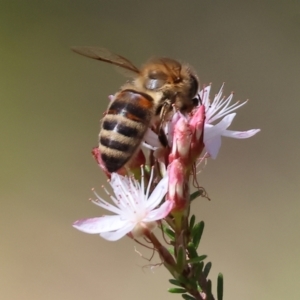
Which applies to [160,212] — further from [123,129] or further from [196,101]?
[196,101]

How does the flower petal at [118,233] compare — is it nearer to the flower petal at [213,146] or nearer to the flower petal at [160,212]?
the flower petal at [160,212]

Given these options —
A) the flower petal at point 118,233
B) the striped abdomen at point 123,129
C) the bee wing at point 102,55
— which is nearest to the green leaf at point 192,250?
the flower petal at point 118,233

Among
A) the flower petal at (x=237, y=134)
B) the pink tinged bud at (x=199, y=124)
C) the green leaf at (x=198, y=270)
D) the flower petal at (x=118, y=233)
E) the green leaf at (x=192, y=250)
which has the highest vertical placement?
the flower petal at (x=237, y=134)

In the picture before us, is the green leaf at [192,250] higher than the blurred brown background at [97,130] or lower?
lower

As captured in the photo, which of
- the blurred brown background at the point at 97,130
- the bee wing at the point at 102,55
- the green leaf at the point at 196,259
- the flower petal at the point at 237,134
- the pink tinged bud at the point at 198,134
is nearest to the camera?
the green leaf at the point at 196,259

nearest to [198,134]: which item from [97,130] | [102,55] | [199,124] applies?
[199,124]

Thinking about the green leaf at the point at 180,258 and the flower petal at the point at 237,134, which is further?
the flower petal at the point at 237,134

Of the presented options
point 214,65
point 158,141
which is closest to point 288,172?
point 214,65
